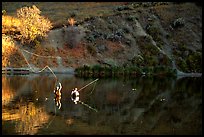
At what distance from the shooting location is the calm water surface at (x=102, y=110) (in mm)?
33812

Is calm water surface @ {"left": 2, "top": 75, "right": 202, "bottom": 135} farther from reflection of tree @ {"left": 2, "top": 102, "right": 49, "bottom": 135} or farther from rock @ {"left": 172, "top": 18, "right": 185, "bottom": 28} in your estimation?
rock @ {"left": 172, "top": 18, "right": 185, "bottom": 28}

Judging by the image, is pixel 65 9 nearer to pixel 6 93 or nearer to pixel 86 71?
pixel 86 71

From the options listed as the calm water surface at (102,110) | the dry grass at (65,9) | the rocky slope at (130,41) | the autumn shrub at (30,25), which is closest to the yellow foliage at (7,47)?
the rocky slope at (130,41)

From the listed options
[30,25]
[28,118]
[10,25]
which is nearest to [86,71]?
[30,25]

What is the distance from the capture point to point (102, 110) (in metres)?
42.7

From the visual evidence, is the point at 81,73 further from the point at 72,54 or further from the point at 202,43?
the point at 202,43

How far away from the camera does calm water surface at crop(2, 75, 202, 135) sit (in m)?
33.8

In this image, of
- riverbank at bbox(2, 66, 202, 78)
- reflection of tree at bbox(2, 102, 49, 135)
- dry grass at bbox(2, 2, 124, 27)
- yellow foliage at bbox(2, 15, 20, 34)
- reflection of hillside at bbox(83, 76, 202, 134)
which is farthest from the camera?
dry grass at bbox(2, 2, 124, 27)

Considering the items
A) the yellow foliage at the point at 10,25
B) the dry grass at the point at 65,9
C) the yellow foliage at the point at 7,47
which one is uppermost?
the dry grass at the point at 65,9

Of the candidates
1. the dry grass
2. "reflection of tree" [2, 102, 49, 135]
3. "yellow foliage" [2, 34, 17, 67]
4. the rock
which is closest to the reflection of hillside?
"reflection of tree" [2, 102, 49, 135]

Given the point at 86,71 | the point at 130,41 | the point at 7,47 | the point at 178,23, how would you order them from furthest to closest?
1. the point at 178,23
2. the point at 130,41
3. the point at 7,47
4. the point at 86,71

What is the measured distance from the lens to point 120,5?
115438 mm

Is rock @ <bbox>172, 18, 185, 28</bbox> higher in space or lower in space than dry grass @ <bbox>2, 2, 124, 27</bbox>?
lower

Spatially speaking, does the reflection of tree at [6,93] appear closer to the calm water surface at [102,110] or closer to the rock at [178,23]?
the calm water surface at [102,110]
